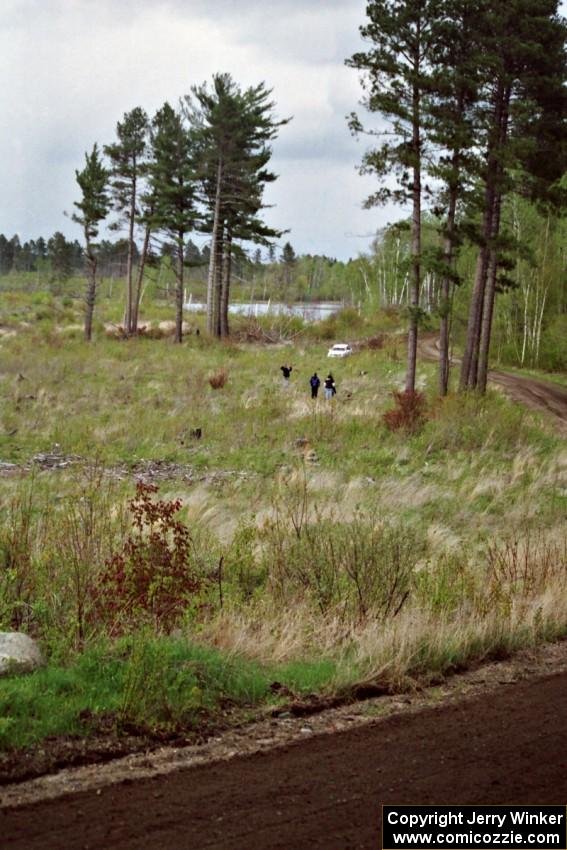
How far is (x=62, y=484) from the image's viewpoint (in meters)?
16.1

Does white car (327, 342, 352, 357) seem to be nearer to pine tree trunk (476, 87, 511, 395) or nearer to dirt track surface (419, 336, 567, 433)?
dirt track surface (419, 336, 567, 433)

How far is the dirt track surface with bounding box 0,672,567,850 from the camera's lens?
4367 millimetres

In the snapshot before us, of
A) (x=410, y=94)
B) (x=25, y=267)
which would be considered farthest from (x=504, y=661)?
(x=25, y=267)

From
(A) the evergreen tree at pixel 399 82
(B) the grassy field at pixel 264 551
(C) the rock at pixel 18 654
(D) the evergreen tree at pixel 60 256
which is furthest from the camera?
(D) the evergreen tree at pixel 60 256

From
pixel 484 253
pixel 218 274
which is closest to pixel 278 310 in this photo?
pixel 218 274

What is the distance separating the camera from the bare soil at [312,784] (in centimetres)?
439

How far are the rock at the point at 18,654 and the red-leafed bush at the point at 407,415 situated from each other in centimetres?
1869

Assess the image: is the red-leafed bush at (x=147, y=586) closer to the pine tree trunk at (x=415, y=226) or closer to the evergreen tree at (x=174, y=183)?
the pine tree trunk at (x=415, y=226)

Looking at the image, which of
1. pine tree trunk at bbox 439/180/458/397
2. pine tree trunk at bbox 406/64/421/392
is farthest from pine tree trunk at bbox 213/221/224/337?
pine tree trunk at bbox 406/64/421/392

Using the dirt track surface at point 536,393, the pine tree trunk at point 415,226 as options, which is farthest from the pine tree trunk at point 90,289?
the pine tree trunk at point 415,226

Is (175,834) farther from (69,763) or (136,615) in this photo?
(136,615)

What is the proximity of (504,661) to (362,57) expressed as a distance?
2137 centimetres

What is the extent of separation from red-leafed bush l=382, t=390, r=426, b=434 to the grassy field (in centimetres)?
33

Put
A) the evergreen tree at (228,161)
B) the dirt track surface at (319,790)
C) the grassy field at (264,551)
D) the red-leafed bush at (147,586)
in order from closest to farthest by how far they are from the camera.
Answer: the dirt track surface at (319,790) < the grassy field at (264,551) < the red-leafed bush at (147,586) < the evergreen tree at (228,161)
